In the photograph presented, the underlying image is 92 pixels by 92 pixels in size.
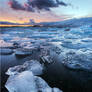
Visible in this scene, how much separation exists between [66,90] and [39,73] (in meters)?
0.97

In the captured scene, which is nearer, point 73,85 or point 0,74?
point 73,85

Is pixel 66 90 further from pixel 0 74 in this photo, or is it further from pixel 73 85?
pixel 0 74

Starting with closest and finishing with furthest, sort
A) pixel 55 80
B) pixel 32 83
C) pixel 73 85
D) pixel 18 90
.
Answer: pixel 18 90
pixel 32 83
pixel 73 85
pixel 55 80

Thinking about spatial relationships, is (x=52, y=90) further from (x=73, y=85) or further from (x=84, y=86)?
(x=84, y=86)

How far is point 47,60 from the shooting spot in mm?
3736

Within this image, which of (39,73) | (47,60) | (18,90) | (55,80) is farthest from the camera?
(47,60)

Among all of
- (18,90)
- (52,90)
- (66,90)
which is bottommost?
(66,90)

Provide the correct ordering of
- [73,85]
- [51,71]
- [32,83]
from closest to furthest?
[32,83] → [73,85] → [51,71]

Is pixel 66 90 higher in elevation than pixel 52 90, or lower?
lower

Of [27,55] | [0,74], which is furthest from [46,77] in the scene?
[27,55]

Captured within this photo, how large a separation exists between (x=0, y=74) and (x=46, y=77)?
57.7 inches

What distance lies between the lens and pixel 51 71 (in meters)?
3.08

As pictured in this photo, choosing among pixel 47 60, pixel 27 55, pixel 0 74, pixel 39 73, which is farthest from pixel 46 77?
pixel 27 55

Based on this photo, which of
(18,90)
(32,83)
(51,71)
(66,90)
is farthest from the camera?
(51,71)
